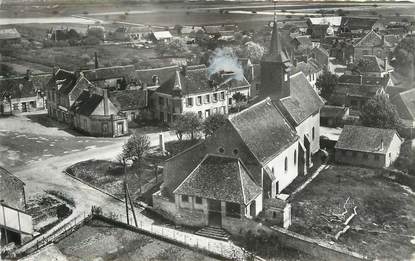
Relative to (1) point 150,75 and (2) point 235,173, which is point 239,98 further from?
(2) point 235,173

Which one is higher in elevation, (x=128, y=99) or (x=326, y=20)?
(x=326, y=20)

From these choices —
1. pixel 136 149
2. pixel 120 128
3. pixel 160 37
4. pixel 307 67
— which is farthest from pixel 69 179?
pixel 160 37

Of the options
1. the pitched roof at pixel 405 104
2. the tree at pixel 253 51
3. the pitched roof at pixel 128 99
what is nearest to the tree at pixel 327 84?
the pitched roof at pixel 405 104

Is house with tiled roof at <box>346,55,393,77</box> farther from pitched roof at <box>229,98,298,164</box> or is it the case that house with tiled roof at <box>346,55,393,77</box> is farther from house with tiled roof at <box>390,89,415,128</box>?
pitched roof at <box>229,98,298,164</box>

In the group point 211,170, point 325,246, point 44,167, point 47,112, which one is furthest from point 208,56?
point 325,246

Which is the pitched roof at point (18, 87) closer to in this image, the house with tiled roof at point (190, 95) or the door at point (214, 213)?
the house with tiled roof at point (190, 95)

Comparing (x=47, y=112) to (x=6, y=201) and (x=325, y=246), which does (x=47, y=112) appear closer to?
(x=6, y=201)

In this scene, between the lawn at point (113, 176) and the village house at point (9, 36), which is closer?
the lawn at point (113, 176)
